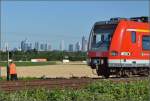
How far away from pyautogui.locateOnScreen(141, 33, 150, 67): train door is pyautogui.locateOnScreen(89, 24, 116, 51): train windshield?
2.00m

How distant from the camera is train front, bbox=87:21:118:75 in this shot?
25047 millimetres

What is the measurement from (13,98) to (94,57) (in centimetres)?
1233

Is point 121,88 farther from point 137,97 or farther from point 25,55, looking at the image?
point 25,55

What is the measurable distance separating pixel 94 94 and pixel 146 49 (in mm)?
11600

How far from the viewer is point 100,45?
25.5m

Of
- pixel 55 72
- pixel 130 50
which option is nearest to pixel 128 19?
pixel 130 50

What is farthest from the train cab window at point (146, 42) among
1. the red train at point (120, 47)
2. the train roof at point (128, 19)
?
the train roof at point (128, 19)

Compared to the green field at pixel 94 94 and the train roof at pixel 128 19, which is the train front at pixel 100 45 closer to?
the train roof at pixel 128 19

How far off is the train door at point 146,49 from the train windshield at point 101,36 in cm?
200

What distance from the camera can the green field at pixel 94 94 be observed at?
1416cm

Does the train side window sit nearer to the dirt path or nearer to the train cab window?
the train cab window

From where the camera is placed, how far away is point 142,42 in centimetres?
2605

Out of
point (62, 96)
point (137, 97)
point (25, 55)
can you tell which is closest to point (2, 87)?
point (62, 96)

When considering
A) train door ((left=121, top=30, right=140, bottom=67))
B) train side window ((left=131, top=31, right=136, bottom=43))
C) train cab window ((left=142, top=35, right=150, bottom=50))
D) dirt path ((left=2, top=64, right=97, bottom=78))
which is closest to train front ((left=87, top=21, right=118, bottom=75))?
train door ((left=121, top=30, right=140, bottom=67))
